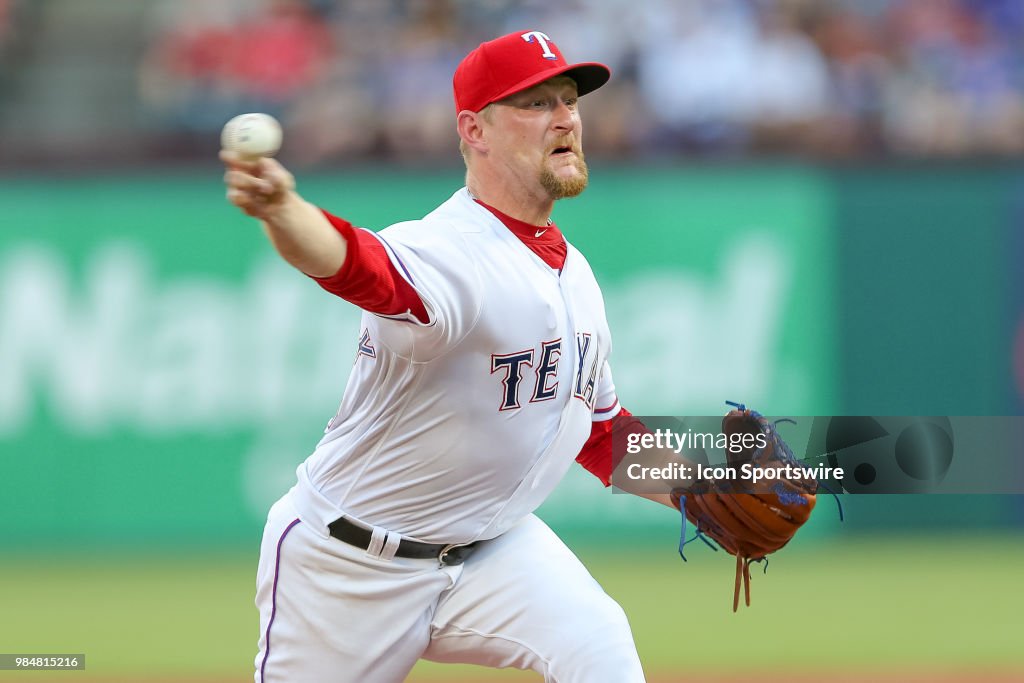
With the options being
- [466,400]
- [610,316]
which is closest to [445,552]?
[466,400]

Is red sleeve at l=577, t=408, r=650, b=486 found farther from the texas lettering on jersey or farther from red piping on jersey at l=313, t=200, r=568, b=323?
red piping on jersey at l=313, t=200, r=568, b=323

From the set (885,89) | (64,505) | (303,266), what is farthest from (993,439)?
(303,266)

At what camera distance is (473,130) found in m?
4.36

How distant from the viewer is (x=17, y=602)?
8492mm

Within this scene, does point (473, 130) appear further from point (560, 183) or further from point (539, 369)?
Answer: point (539, 369)

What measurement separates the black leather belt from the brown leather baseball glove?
0.73 meters

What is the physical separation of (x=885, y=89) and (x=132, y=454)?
19.4 ft

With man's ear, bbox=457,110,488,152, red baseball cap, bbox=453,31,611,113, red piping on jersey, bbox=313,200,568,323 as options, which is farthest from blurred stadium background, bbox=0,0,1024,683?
red piping on jersey, bbox=313,200,568,323

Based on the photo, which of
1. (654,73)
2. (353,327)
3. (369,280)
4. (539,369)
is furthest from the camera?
(654,73)

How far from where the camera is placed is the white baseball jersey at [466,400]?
13.0ft

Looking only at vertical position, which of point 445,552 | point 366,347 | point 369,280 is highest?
point 369,280

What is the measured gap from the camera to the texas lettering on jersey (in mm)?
4043

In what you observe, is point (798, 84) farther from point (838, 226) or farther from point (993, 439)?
point (993, 439)

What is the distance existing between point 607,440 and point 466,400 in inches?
35.4
